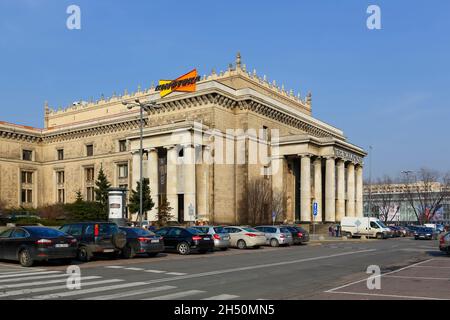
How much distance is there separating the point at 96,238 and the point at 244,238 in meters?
13.2

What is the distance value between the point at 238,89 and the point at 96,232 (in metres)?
46.5

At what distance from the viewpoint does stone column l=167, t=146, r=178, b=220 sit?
58.8 meters

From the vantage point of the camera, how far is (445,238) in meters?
27.1

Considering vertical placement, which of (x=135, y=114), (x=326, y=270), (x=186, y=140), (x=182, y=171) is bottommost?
(x=326, y=270)

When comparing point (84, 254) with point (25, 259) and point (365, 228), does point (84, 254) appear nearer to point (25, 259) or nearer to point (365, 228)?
point (25, 259)

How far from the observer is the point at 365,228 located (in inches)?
2126

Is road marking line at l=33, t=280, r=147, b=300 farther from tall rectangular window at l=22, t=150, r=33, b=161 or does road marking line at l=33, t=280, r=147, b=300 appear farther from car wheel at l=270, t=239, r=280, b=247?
tall rectangular window at l=22, t=150, r=33, b=161

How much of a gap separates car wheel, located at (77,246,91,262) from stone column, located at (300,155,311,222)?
45947 mm

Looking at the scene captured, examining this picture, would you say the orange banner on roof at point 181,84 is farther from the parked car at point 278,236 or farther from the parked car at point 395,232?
the parked car at point 278,236

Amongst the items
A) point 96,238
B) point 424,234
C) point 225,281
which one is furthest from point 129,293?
point 424,234

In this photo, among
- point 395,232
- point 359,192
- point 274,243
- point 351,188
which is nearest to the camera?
point 274,243

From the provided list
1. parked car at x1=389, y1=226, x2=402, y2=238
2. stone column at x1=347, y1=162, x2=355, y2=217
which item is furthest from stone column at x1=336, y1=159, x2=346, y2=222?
parked car at x1=389, y1=226, x2=402, y2=238
